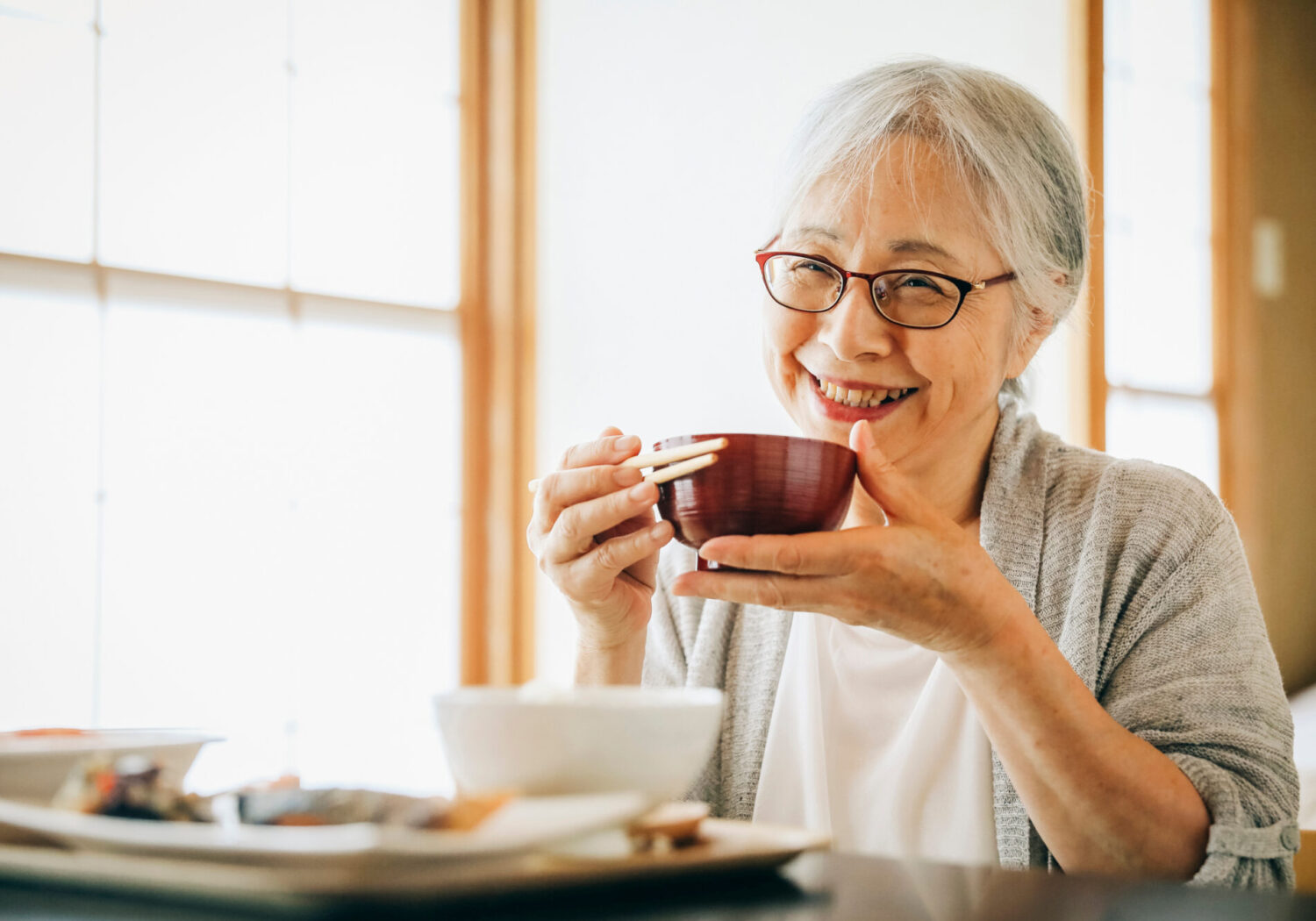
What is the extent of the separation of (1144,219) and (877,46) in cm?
117

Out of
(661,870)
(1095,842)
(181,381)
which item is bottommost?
(1095,842)

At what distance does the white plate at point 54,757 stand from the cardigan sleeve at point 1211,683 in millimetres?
892

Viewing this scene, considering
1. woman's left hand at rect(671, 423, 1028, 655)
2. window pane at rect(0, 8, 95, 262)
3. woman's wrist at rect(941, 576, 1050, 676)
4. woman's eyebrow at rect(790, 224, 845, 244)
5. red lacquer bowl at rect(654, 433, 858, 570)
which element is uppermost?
window pane at rect(0, 8, 95, 262)

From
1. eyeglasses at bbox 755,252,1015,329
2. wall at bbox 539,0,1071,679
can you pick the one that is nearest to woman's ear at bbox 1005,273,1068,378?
eyeglasses at bbox 755,252,1015,329

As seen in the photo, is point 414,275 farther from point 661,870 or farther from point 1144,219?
point 661,870

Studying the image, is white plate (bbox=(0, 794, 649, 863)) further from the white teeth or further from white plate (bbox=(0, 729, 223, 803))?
the white teeth

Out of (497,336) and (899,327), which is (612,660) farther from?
(497,336)

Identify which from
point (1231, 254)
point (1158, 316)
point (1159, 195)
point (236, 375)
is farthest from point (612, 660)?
point (1231, 254)

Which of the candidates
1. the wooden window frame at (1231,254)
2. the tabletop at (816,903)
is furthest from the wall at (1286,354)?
the tabletop at (816,903)

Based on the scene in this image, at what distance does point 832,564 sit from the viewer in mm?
919

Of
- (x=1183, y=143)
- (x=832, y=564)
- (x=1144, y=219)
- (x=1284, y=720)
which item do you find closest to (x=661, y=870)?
(x=832, y=564)

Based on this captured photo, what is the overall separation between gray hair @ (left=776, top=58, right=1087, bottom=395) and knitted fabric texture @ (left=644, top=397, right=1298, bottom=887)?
220 mm

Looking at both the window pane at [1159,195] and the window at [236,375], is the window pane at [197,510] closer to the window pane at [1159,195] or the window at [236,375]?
the window at [236,375]

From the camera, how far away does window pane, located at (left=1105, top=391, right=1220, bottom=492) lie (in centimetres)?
369
